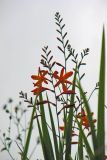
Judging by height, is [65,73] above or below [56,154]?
above

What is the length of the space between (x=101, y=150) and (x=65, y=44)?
1.33 ft

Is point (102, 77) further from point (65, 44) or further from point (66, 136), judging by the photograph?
point (65, 44)

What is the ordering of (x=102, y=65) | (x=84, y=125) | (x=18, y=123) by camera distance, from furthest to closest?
(x=18, y=123)
(x=84, y=125)
(x=102, y=65)

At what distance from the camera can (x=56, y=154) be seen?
2.68 ft

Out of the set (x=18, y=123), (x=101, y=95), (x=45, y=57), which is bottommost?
(x=18, y=123)

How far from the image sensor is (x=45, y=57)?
2.91ft

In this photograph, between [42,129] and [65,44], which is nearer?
[42,129]

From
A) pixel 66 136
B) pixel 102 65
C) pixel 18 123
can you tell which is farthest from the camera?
pixel 18 123

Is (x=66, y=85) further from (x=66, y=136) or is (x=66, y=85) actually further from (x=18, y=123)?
(x=18, y=123)

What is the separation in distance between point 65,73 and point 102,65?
0.95 ft

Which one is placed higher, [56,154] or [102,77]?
[102,77]

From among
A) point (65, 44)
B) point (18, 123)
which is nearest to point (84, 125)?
point (65, 44)

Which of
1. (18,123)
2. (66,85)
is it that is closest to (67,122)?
(66,85)

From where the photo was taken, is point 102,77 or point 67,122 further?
point 67,122
